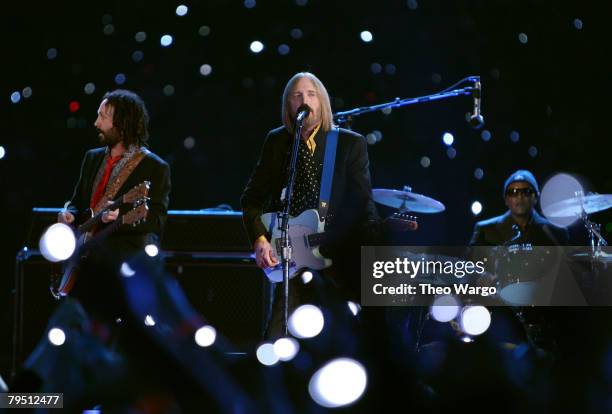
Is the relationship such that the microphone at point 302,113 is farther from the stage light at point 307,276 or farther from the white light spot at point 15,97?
A: the white light spot at point 15,97

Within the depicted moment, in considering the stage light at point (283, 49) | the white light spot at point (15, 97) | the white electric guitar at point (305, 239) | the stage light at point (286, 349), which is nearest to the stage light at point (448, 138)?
the stage light at point (283, 49)

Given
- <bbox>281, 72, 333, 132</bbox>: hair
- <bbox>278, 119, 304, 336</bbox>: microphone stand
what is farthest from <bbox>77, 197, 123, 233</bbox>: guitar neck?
<bbox>278, 119, 304, 336</bbox>: microphone stand

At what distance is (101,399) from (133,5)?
4.69m

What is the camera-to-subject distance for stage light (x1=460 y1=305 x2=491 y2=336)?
4.11 metres

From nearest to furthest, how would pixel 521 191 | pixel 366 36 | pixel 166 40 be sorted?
pixel 521 191 → pixel 366 36 → pixel 166 40

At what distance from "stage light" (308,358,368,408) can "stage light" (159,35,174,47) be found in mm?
4619

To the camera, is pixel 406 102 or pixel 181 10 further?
pixel 181 10

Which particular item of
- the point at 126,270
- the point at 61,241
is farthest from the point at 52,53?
the point at 126,270

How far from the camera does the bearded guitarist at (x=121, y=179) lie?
3793mm

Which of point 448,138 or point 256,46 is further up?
point 256,46

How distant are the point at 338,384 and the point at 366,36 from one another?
4.47m

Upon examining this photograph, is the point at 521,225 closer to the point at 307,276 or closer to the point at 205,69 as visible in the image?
the point at 307,276

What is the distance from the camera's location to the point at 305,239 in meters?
3.38

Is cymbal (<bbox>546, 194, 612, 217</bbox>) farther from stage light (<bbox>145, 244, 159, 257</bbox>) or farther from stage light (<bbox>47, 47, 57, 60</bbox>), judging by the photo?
stage light (<bbox>47, 47, 57, 60</bbox>)
